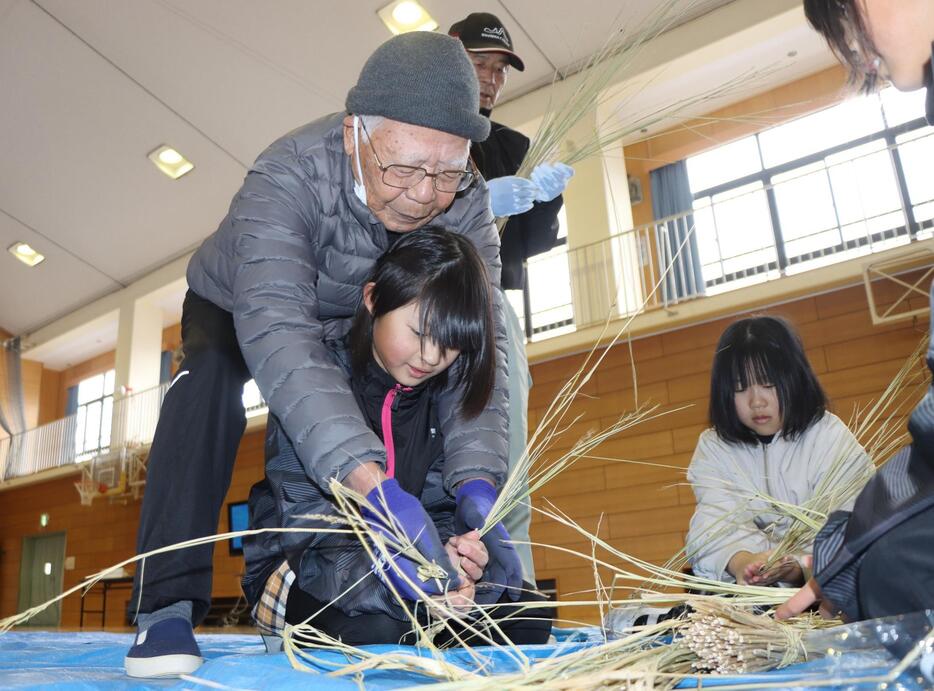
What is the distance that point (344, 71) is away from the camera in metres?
6.08

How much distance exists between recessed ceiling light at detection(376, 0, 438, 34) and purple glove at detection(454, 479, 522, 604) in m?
4.86

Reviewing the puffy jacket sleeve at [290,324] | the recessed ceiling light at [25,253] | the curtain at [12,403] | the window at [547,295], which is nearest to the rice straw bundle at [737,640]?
the puffy jacket sleeve at [290,324]

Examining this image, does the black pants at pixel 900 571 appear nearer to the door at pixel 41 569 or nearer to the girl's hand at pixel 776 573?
the girl's hand at pixel 776 573

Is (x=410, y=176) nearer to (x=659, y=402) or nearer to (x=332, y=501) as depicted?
(x=332, y=501)

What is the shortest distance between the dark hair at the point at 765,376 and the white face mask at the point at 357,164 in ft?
2.64

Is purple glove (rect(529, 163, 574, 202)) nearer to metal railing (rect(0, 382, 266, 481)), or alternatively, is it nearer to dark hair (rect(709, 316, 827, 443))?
dark hair (rect(709, 316, 827, 443))

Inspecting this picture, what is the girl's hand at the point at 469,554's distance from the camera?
100 cm

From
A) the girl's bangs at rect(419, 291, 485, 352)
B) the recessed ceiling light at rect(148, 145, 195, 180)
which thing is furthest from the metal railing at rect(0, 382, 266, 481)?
the girl's bangs at rect(419, 291, 485, 352)

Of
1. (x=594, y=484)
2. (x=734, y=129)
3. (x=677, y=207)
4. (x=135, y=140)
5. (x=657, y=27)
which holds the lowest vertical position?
(x=594, y=484)

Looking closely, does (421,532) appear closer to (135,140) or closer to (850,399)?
(850,399)

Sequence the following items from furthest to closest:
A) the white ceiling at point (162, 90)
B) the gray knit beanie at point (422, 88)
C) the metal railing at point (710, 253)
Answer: the white ceiling at point (162, 90) → the metal railing at point (710, 253) → the gray knit beanie at point (422, 88)

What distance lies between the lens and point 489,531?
1.13m

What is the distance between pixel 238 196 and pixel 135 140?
689 cm

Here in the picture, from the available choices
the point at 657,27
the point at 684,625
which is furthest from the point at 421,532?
the point at 657,27
